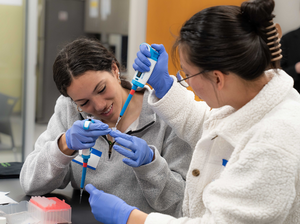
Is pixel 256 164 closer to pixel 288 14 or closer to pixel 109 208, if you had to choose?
Answer: pixel 109 208

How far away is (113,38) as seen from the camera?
12.3 feet

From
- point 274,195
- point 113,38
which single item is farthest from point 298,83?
point 113,38

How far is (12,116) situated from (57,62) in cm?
220

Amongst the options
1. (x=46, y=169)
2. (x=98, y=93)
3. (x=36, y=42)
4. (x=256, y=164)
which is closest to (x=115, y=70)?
(x=98, y=93)

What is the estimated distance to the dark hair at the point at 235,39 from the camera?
2.59 ft

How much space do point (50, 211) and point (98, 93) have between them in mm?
512

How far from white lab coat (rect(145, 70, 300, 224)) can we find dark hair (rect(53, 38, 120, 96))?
603 mm

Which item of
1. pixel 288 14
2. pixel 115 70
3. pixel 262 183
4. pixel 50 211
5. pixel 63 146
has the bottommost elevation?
pixel 50 211

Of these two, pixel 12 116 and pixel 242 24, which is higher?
pixel 242 24

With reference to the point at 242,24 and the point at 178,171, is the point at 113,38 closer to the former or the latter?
the point at 178,171

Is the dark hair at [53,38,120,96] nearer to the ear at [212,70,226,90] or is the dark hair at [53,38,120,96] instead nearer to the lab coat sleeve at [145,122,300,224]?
the ear at [212,70,226,90]

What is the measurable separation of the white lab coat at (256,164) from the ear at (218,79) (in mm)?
80

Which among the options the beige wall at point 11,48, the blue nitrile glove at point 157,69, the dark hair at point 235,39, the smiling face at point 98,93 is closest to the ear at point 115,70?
the smiling face at point 98,93

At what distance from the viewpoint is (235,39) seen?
79 centimetres
